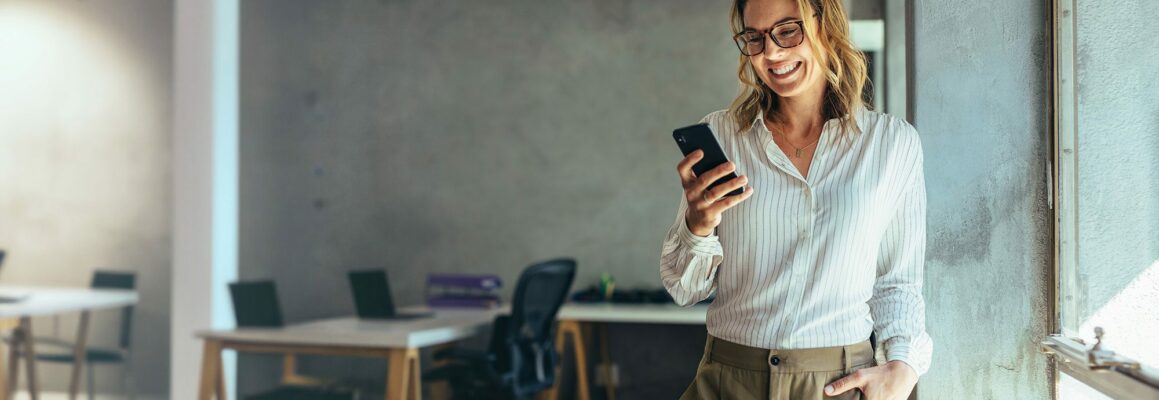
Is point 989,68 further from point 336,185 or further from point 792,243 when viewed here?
point 336,185

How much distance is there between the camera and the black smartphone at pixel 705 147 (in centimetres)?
143

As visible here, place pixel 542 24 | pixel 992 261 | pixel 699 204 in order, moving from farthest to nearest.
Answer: pixel 542 24 < pixel 992 261 < pixel 699 204

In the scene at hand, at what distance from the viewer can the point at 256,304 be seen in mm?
4547

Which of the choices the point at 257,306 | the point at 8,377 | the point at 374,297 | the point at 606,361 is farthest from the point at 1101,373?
the point at 8,377

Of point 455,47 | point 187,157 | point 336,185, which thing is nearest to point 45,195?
point 187,157

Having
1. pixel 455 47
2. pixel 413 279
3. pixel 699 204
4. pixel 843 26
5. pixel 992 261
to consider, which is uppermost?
pixel 455 47

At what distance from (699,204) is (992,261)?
0.92 m

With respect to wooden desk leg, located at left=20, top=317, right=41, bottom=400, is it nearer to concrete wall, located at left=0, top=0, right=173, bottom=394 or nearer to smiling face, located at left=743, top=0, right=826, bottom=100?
concrete wall, located at left=0, top=0, right=173, bottom=394

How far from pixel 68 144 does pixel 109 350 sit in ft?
3.72

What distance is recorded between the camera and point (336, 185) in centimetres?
655

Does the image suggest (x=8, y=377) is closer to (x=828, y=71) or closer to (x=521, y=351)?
(x=521, y=351)

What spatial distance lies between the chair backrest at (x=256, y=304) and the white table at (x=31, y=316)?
1159 mm

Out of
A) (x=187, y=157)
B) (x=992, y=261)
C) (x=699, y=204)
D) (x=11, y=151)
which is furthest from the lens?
(x=187, y=157)

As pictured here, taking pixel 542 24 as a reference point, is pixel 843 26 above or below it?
below
